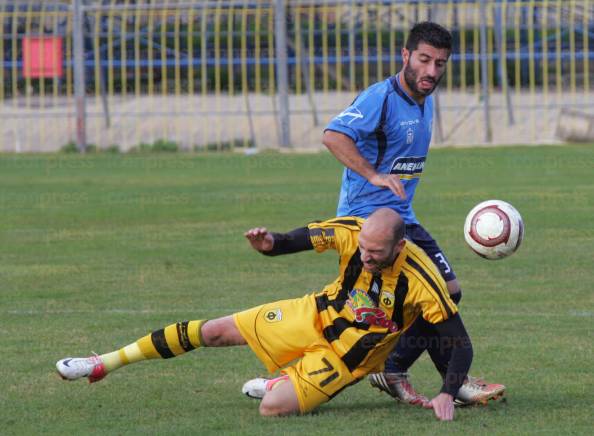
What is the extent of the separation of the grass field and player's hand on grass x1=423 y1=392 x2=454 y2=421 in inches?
2.4

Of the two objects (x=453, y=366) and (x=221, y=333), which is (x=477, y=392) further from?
(x=221, y=333)

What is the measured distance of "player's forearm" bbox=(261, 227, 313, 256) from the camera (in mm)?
6207

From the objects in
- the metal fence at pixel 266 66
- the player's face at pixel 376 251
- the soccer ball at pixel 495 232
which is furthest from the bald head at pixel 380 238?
the metal fence at pixel 266 66

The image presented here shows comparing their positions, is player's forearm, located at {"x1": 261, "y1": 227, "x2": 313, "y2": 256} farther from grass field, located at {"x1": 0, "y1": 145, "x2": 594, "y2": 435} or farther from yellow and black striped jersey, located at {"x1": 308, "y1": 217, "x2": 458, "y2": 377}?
grass field, located at {"x1": 0, "y1": 145, "x2": 594, "y2": 435}

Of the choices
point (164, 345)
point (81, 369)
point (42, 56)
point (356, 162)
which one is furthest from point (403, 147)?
point (42, 56)

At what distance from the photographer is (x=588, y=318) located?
349 inches

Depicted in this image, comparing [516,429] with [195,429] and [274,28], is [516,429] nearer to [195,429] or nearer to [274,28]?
[195,429]

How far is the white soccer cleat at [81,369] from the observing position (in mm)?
6496

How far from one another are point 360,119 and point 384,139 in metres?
0.19

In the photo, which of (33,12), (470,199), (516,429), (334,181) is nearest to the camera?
(516,429)

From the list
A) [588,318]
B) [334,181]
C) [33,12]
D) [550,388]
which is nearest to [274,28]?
[33,12]

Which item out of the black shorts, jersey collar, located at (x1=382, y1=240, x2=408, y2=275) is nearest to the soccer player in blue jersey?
the black shorts

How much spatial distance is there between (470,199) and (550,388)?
1038 cm

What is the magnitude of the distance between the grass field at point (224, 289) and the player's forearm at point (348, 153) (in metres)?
1.20
